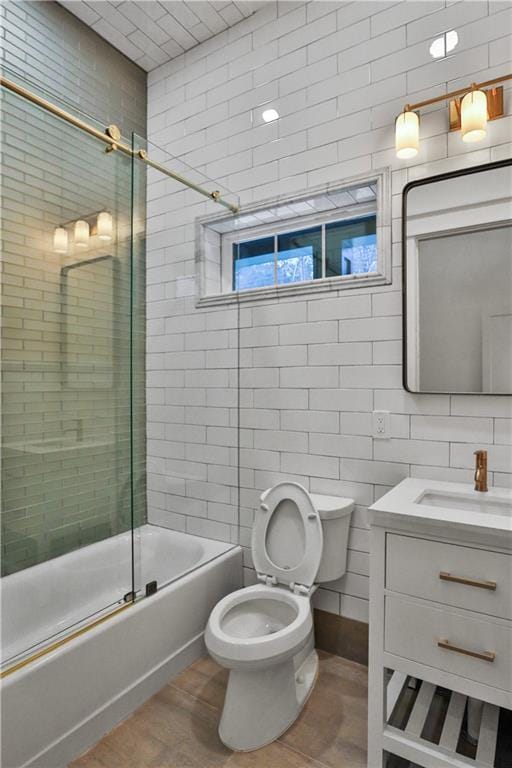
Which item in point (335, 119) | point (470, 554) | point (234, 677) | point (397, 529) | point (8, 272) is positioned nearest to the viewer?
point (470, 554)

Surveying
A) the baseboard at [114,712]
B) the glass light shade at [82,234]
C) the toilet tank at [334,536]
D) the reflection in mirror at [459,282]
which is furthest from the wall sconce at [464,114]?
the baseboard at [114,712]

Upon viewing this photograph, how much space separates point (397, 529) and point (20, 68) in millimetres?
2789

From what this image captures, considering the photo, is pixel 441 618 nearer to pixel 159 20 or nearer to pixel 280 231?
pixel 280 231

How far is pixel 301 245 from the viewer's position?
2.43m

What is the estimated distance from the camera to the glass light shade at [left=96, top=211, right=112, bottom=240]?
210 cm

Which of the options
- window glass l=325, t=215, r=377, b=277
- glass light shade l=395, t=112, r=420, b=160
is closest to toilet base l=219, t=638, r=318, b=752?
window glass l=325, t=215, r=377, b=277

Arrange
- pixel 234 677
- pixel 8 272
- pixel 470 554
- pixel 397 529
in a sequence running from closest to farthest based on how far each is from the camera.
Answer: pixel 470 554, pixel 397 529, pixel 234 677, pixel 8 272

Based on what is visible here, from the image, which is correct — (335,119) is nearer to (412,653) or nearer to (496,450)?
(496,450)

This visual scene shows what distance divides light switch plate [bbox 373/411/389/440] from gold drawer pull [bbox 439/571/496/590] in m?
0.73

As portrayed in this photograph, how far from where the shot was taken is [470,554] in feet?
4.59

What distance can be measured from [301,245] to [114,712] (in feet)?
7.40

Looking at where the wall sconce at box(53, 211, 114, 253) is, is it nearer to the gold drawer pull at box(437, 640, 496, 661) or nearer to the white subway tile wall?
the white subway tile wall

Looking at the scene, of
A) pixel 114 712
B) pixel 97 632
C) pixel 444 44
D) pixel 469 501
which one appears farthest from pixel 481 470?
pixel 444 44

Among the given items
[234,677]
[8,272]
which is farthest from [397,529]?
[8,272]
